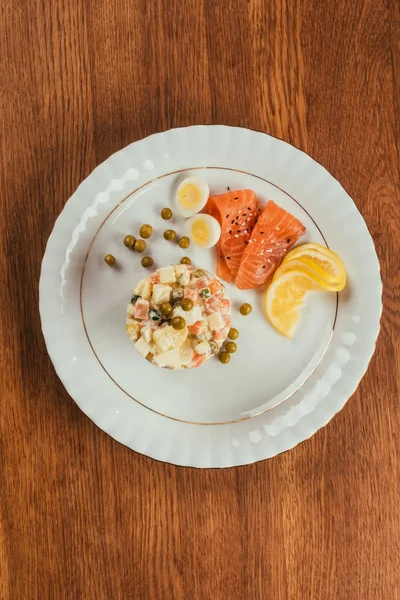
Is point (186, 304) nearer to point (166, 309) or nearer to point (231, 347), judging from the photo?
point (166, 309)

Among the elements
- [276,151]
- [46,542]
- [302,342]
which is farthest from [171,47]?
[46,542]

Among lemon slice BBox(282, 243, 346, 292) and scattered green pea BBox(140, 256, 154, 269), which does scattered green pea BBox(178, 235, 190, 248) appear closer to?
scattered green pea BBox(140, 256, 154, 269)

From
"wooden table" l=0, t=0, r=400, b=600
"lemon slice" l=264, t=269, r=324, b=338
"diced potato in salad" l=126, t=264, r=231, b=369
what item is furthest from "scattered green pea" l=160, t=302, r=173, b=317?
"wooden table" l=0, t=0, r=400, b=600

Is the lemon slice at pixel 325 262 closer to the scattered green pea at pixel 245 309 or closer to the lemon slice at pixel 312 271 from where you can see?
the lemon slice at pixel 312 271

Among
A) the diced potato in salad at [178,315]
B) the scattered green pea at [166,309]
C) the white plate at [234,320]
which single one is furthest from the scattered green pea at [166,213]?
the scattered green pea at [166,309]

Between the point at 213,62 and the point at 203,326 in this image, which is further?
the point at 213,62

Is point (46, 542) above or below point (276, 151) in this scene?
below

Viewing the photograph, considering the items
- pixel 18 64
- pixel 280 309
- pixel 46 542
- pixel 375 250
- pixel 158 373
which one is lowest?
pixel 46 542

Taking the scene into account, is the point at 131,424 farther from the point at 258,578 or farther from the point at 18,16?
the point at 18,16
